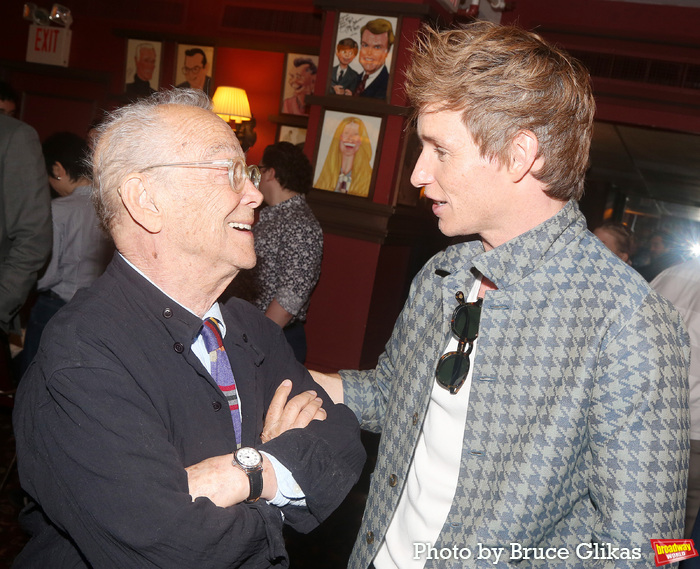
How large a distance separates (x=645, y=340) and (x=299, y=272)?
2436 mm

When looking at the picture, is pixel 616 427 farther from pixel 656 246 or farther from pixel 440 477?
pixel 656 246

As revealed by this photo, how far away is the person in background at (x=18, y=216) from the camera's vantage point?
275cm

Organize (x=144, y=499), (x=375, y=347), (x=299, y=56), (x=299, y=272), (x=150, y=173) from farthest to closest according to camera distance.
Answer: (x=299, y=56) → (x=375, y=347) → (x=299, y=272) → (x=150, y=173) → (x=144, y=499)

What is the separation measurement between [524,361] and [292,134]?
600 centimetres

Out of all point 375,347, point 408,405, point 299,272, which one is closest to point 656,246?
point 375,347

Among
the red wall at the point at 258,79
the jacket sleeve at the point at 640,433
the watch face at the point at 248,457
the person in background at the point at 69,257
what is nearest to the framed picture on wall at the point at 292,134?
the red wall at the point at 258,79

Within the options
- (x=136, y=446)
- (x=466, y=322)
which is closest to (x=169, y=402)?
(x=136, y=446)

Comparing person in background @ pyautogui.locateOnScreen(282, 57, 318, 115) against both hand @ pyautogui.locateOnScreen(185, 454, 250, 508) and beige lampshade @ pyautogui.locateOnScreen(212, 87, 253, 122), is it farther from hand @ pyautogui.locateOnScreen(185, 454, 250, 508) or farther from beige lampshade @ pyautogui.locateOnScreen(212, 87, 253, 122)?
hand @ pyautogui.locateOnScreen(185, 454, 250, 508)

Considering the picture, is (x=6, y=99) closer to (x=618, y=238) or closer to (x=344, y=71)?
(x=344, y=71)

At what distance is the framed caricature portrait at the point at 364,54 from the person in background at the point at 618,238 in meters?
2.07

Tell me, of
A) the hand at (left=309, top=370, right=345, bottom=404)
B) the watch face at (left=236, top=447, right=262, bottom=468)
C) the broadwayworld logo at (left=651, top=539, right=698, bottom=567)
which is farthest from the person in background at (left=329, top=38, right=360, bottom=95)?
the broadwayworld logo at (left=651, top=539, right=698, bottom=567)

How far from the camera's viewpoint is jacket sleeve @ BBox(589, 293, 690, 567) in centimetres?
103

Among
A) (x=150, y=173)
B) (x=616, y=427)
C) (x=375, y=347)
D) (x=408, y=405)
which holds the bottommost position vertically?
(x=375, y=347)

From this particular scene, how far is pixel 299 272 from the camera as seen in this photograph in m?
3.35
